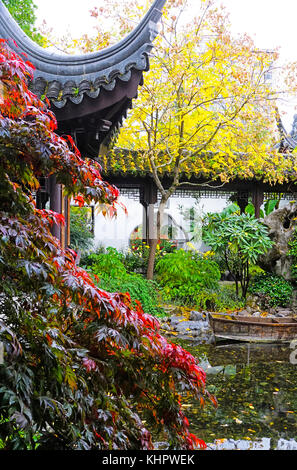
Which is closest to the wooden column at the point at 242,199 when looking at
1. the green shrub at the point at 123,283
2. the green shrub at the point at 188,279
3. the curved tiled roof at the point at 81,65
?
the green shrub at the point at 188,279

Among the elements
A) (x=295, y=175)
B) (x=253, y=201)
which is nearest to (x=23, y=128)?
(x=295, y=175)

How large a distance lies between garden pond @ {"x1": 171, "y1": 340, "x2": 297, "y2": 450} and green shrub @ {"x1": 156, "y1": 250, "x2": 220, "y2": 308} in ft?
7.53

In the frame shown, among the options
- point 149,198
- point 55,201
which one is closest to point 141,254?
point 149,198

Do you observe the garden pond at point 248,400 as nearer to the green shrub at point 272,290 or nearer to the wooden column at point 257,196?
the green shrub at point 272,290

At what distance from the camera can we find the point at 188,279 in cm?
922

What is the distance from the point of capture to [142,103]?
866 cm

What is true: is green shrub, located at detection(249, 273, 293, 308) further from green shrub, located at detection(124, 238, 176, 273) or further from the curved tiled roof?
the curved tiled roof

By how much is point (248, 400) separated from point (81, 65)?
3692mm

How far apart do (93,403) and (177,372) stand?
1.48 feet

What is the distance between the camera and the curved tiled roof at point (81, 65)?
3.48 metres

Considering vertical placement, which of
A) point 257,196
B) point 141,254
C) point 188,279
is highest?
point 257,196

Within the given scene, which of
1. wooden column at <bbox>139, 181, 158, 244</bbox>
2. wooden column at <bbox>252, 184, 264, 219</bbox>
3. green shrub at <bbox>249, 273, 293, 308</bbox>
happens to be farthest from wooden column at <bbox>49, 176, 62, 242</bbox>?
wooden column at <bbox>252, 184, 264, 219</bbox>

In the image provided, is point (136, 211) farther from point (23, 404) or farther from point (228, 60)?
point (23, 404)

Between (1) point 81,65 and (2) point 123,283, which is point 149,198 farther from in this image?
(1) point 81,65
